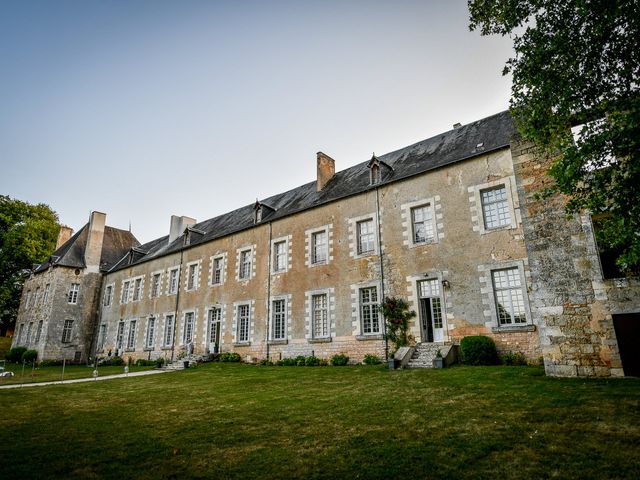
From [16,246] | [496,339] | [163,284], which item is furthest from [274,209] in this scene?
[16,246]

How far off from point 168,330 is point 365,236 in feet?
50.4

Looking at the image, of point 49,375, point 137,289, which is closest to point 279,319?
point 49,375

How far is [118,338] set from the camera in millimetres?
28562

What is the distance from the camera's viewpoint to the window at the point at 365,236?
16.5 metres

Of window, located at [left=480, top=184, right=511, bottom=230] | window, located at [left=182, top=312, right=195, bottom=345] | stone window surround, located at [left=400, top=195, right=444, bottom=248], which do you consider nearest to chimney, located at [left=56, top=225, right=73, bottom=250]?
window, located at [left=182, top=312, right=195, bottom=345]

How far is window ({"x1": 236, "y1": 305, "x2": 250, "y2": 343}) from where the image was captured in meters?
20.3

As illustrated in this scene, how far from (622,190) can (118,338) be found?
30652 mm

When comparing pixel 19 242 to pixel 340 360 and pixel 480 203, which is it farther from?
pixel 480 203

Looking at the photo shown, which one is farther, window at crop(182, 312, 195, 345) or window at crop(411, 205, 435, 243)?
window at crop(182, 312, 195, 345)

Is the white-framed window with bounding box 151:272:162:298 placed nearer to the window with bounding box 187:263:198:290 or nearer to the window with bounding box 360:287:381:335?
the window with bounding box 187:263:198:290

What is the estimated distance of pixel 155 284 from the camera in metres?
27.2

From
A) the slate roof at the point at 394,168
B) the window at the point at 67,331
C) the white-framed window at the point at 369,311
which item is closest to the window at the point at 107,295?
the window at the point at 67,331

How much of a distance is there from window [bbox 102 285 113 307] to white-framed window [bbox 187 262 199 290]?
33.4 feet

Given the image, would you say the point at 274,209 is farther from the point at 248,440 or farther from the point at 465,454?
the point at 465,454
